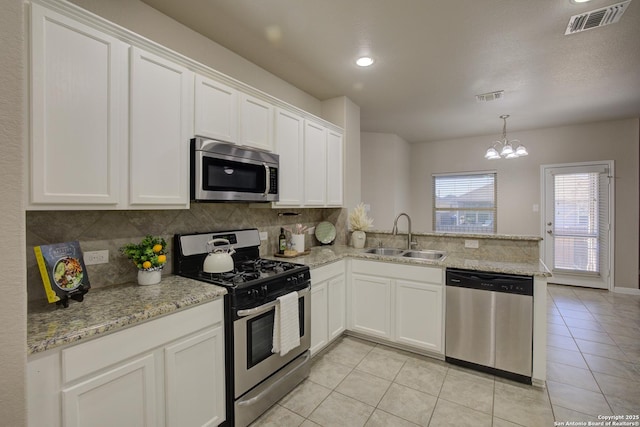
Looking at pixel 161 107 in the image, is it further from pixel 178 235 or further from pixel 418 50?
pixel 418 50

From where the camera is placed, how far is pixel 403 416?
198 centimetres

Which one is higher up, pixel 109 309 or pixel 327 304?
pixel 109 309

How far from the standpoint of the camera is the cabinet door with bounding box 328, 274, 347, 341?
2838 millimetres

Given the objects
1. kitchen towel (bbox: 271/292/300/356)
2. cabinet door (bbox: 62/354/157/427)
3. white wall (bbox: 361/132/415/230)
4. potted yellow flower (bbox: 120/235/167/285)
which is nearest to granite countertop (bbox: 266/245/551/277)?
kitchen towel (bbox: 271/292/300/356)

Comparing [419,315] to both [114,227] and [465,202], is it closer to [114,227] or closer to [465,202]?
[114,227]

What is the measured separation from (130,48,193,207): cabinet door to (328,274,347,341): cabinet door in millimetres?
1616

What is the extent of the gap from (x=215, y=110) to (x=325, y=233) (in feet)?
6.63

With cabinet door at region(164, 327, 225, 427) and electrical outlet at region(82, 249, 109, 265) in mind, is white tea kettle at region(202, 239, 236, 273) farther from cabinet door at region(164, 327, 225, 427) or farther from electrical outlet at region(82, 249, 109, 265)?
electrical outlet at region(82, 249, 109, 265)

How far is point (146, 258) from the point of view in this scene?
1.78m

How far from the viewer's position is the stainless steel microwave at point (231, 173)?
195cm

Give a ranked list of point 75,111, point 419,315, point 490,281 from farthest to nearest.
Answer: point 419,315
point 490,281
point 75,111

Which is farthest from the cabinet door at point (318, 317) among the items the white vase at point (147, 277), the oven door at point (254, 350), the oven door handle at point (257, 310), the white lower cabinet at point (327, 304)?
the white vase at point (147, 277)

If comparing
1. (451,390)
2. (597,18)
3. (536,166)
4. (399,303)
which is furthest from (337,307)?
(536,166)

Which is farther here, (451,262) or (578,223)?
(578,223)
